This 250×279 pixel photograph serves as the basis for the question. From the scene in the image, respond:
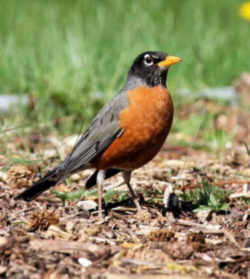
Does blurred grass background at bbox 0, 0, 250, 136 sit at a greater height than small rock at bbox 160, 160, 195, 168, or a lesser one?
greater

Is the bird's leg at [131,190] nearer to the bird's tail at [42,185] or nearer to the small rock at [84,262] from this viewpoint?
the bird's tail at [42,185]

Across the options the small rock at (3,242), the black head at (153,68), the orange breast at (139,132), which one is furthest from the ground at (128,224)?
the black head at (153,68)

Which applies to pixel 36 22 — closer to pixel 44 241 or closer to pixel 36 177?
pixel 36 177

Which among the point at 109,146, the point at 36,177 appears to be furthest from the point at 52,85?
the point at 109,146

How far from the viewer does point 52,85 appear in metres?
6.72

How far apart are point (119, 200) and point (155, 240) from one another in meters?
1.08

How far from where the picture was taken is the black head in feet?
15.5

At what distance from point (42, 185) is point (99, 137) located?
569 mm

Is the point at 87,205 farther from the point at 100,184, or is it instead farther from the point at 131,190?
the point at 131,190

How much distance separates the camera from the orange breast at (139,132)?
4301mm

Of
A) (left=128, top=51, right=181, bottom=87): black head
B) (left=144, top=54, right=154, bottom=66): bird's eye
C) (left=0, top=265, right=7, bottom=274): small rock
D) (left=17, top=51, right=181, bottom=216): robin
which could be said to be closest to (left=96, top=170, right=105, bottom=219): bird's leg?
(left=17, top=51, right=181, bottom=216): robin

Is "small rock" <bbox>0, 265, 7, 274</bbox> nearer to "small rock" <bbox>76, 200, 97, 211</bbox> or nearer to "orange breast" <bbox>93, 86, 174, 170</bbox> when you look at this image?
"small rock" <bbox>76, 200, 97, 211</bbox>

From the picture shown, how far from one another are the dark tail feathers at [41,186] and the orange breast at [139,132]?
325 millimetres

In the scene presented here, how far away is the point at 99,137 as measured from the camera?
456 centimetres
